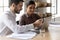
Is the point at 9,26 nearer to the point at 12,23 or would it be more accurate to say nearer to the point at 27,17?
the point at 12,23

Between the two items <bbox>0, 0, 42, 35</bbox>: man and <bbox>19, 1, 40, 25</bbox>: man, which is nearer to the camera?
<bbox>0, 0, 42, 35</bbox>: man

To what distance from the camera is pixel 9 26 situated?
1642mm

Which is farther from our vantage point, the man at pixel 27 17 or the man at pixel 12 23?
the man at pixel 27 17

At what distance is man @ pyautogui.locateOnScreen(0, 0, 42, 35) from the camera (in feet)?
5.36

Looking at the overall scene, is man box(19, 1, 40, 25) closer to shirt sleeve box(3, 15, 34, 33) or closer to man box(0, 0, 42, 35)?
man box(0, 0, 42, 35)

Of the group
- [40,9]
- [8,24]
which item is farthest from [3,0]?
[8,24]

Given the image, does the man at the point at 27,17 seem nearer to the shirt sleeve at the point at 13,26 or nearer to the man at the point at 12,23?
the man at the point at 12,23


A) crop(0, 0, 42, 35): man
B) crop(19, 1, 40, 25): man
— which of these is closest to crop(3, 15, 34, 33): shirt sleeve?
crop(0, 0, 42, 35): man

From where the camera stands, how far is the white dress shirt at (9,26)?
1.63 m

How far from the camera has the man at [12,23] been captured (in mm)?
1634

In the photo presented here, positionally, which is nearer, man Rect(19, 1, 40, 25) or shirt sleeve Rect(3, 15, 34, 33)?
shirt sleeve Rect(3, 15, 34, 33)

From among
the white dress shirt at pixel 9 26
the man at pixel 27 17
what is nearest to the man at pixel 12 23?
the white dress shirt at pixel 9 26

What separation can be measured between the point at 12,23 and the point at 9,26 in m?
0.05

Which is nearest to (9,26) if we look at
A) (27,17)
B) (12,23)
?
(12,23)
